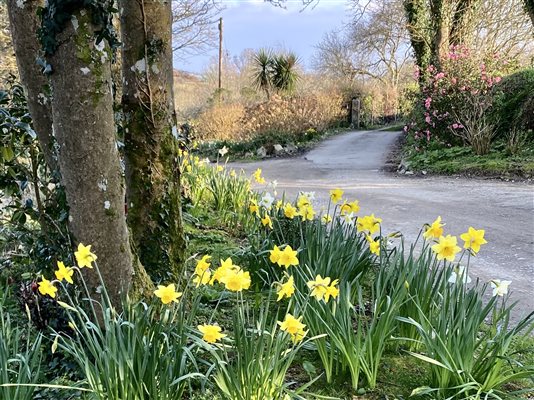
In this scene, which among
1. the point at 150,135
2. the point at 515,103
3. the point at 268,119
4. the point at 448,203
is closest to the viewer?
the point at 150,135

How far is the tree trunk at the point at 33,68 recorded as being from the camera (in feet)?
8.08

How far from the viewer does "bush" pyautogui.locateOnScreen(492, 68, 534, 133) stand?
9.58m

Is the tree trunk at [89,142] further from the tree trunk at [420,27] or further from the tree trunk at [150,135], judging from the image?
the tree trunk at [420,27]

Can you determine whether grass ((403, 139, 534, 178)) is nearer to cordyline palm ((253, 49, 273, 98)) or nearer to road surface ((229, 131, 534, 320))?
road surface ((229, 131, 534, 320))

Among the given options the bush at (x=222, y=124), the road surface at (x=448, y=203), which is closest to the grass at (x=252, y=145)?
the bush at (x=222, y=124)

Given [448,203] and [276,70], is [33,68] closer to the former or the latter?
[448,203]

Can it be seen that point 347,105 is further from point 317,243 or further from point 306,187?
point 317,243

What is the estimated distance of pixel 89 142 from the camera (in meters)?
1.96

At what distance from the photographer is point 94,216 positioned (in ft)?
6.72

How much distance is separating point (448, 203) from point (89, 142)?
18.7 feet

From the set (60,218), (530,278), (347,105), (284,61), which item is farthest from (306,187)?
(347,105)

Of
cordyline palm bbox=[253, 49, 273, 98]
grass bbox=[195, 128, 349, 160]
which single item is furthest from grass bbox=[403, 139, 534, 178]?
cordyline palm bbox=[253, 49, 273, 98]

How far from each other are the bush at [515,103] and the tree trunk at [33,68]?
950 centimetres

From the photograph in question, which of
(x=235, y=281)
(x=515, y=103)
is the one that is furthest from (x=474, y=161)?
(x=235, y=281)
